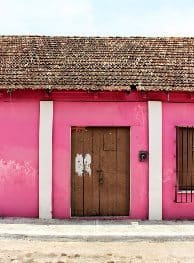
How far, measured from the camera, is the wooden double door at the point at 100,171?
12711mm

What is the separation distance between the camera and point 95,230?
11.3 meters

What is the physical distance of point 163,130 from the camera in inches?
501

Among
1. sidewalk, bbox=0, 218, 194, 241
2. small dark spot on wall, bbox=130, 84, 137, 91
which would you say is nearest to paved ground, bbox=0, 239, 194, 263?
sidewalk, bbox=0, 218, 194, 241

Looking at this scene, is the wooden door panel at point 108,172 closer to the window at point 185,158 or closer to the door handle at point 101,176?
the door handle at point 101,176

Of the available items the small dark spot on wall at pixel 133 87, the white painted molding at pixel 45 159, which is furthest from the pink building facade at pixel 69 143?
the small dark spot on wall at pixel 133 87

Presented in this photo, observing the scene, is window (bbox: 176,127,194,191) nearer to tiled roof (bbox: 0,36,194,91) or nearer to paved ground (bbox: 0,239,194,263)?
tiled roof (bbox: 0,36,194,91)

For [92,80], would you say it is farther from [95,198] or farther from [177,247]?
[177,247]

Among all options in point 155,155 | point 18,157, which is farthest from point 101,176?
point 18,157

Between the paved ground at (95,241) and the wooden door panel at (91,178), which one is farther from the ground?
the wooden door panel at (91,178)

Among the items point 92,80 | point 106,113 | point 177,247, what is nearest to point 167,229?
point 177,247

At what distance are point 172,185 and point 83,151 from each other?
7.70ft

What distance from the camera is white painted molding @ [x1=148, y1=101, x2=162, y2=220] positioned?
1258cm

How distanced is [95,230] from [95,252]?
5.47 feet

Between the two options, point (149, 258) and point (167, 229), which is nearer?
point (149, 258)
